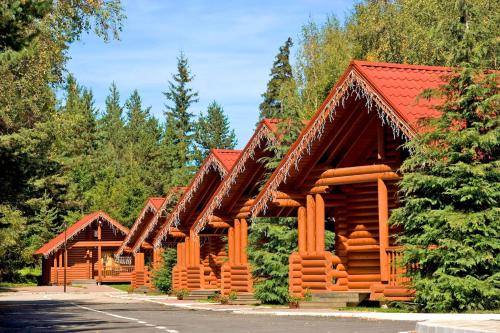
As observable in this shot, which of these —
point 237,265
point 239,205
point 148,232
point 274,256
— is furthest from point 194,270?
point 274,256

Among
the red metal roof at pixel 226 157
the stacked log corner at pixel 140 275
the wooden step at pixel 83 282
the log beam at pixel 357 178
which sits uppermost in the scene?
the red metal roof at pixel 226 157

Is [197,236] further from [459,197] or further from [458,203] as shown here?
[459,197]

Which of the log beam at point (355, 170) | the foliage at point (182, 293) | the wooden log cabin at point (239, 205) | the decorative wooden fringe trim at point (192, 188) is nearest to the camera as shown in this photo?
the log beam at point (355, 170)

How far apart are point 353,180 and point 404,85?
3226mm

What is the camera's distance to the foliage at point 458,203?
70.6ft

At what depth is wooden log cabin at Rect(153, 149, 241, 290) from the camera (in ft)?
129

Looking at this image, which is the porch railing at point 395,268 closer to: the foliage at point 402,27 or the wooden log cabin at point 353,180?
the wooden log cabin at point 353,180

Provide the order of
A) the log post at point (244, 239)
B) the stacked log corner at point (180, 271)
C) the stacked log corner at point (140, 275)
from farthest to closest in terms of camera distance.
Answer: the stacked log corner at point (140, 275), the stacked log corner at point (180, 271), the log post at point (244, 239)

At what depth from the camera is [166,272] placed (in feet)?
166

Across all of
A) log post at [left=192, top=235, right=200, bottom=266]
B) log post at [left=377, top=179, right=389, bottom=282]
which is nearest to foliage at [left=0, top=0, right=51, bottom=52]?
log post at [left=377, top=179, right=389, bottom=282]

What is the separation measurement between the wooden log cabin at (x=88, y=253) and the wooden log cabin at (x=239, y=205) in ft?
121

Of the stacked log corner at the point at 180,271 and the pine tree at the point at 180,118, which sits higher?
the pine tree at the point at 180,118

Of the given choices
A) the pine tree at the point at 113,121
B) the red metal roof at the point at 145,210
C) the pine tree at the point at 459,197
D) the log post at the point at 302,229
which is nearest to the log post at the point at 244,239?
the log post at the point at 302,229

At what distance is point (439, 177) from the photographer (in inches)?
874
